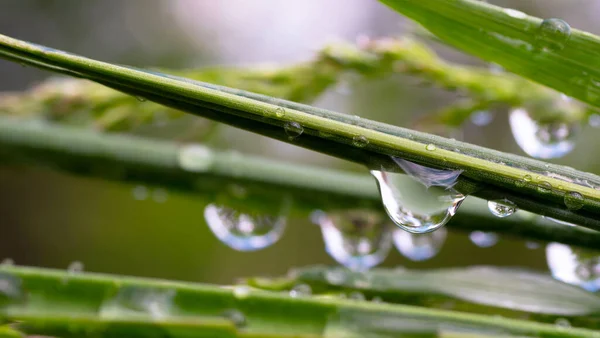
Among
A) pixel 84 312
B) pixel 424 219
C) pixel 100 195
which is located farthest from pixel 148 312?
pixel 100 195

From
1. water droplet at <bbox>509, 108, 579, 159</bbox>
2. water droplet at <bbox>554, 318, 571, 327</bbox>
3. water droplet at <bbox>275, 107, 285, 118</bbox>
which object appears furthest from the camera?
water droplet at <bbox>509, 108, 579, 159</bbox>

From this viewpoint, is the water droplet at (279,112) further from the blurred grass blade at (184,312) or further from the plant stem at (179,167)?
the plant stem at (179,167)

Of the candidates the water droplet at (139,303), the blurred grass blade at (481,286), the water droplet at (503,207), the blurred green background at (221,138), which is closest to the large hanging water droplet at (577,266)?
the blurred grass blade at (481,286)

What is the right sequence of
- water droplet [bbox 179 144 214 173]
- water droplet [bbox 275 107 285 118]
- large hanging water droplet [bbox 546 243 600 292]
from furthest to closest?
water droplet [bbox 179 144 214 173]
large hanging water droplet [bbox 546 243 600 292]
water droplet [bbox 275 107 285 118]

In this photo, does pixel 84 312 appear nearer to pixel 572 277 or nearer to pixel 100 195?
pixel 572 277

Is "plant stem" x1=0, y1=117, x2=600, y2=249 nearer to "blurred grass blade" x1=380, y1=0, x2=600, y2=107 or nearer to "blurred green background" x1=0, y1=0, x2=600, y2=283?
"blurred grass blade" x1=380, y1=0, x2=600, y2=107

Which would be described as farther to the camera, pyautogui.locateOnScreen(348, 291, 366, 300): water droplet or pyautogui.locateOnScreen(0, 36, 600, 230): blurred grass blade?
pyautogui.locateOnScreen(348, 291, 366, 300): water droplet

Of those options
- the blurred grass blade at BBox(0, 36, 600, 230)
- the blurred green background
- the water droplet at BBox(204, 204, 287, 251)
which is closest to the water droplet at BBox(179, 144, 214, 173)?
Result: the water droplet at BBox(204, 204, 287, 251)
